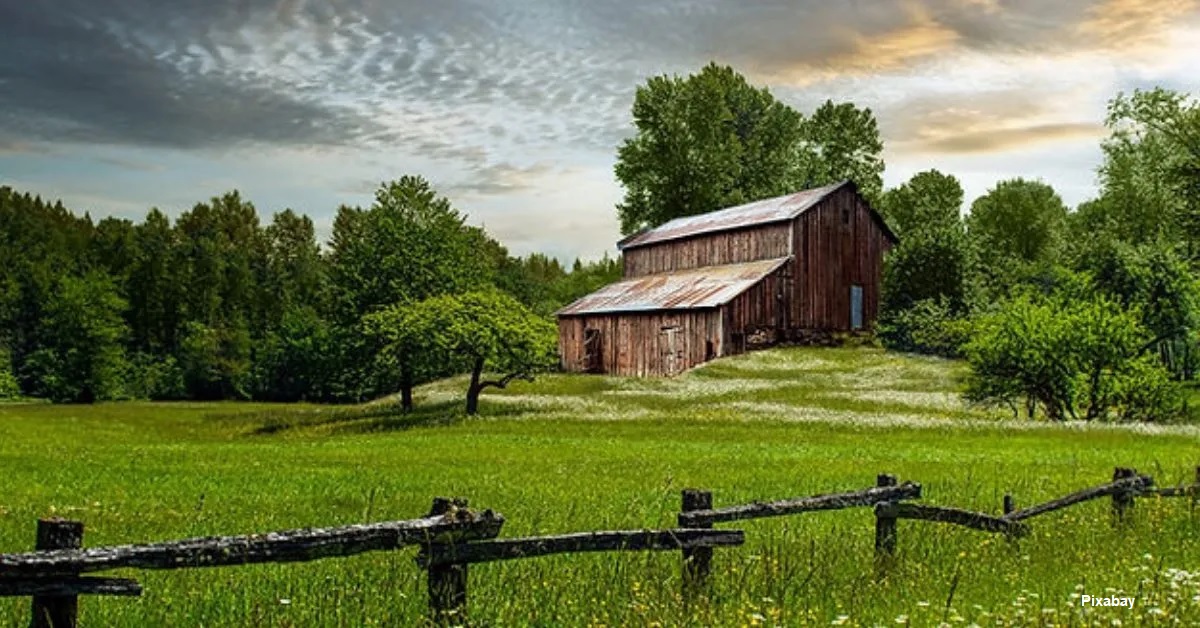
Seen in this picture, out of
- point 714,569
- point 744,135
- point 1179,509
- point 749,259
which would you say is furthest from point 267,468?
point 744,135

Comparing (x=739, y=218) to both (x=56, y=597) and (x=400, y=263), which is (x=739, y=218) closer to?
(x=400, y=263)

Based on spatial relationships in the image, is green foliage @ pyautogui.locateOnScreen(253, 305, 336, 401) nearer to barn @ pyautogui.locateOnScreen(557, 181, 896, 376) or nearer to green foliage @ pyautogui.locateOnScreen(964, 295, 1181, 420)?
barn @ pyautogui.locateOnScreen(557, 181, 896, 376)

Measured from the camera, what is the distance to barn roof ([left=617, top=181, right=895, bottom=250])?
79375 millimetres

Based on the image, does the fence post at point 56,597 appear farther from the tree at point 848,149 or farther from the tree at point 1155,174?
the tree at point 848,149

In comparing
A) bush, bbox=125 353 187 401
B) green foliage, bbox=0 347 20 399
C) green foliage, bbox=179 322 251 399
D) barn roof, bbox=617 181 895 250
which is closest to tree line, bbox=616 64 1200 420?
barn roof, bbox=617 181 895 250

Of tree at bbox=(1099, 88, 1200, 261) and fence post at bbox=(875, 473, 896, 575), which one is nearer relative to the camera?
fence post at bbox=(875, 473, 896, 575)

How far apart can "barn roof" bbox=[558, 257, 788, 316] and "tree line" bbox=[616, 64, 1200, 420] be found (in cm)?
1083

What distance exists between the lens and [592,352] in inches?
3125

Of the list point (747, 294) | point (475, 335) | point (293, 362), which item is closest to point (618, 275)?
point (293, 362)

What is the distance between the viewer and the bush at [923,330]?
238 ft

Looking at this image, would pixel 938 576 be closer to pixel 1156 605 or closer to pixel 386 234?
pixel 1156 605

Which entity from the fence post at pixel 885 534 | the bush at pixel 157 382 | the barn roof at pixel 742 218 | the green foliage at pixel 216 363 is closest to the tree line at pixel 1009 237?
the barn roof at pixel 742 218

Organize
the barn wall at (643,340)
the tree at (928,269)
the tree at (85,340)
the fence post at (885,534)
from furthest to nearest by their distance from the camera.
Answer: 1. the tree at (85,340)
2. the tree at (928,269)
3. the barn wall at (643,340)
4. the fence post at (885,534)

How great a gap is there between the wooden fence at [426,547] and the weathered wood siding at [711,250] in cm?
6761
